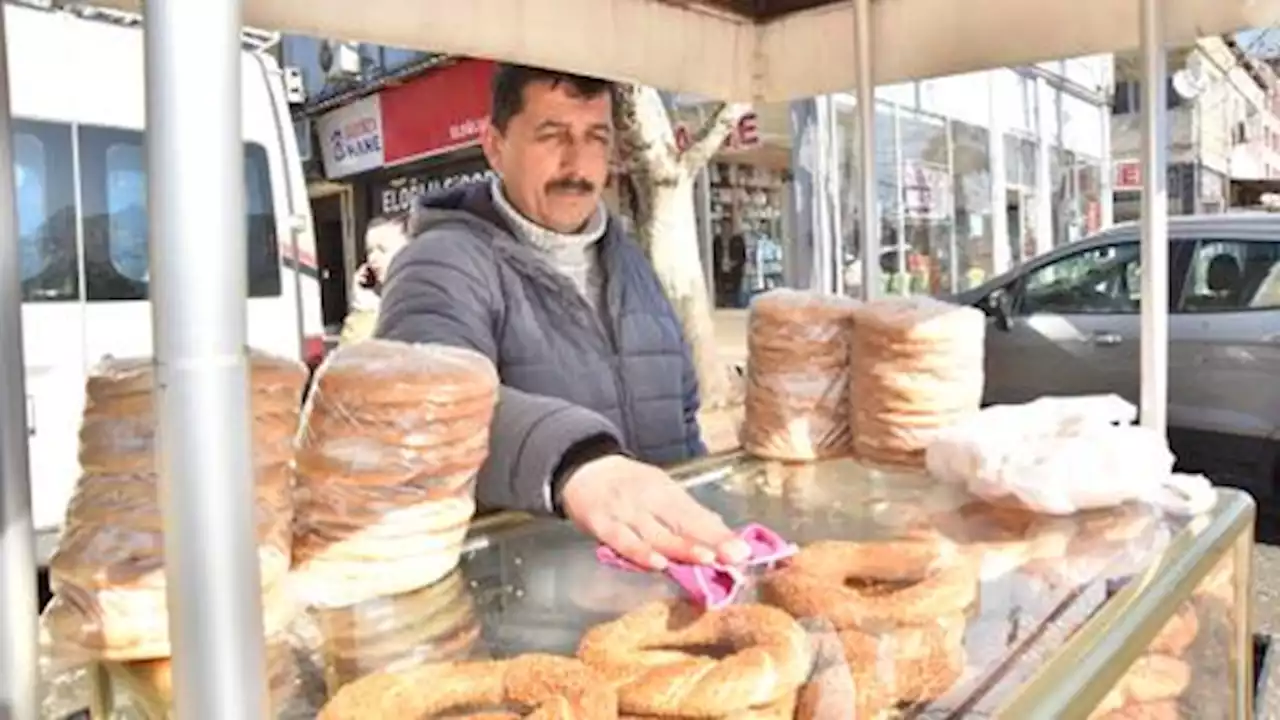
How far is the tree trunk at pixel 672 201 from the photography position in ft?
22.6

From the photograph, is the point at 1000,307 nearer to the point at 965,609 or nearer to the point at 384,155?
the point at 965,609

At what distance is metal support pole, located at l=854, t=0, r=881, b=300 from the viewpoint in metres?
2.58

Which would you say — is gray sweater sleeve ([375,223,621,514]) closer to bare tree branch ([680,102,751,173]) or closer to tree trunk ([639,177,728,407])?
tree trunk ([639,177,728,407])

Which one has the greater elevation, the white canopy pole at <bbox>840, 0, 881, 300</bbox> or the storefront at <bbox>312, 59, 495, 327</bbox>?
the storefront at <bbox>312, 59, 495, 327</bbox>

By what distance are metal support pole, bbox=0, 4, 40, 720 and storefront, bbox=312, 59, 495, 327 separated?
9262mm

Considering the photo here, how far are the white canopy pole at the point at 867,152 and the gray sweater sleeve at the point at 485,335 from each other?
0.99 m

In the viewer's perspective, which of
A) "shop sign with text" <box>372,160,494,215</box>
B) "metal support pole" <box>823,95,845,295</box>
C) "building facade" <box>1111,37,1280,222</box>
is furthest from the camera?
"building facade" <box>1111,37,1280,222</box>

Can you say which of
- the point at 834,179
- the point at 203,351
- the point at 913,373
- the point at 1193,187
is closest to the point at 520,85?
the point at 913,373

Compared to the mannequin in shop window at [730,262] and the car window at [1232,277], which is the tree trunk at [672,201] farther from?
the mannequin in shop window at [730,262]

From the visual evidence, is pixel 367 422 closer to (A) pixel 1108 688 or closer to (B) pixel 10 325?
(B) pixel 10 325

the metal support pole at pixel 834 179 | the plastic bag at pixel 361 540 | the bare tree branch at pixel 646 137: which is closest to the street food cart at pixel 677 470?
the plastic bag at pixel 361 540

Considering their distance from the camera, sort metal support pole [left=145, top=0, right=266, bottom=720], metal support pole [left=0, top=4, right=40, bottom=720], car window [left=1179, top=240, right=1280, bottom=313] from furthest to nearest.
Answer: car window [left=1179, top=240, right=1280, bottom=313] → metal support pole [left=0, top=4, right=40, bottom=720] → metal support pole [left=145, top=0, right=266, bottom=720]

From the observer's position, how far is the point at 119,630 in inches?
39.8

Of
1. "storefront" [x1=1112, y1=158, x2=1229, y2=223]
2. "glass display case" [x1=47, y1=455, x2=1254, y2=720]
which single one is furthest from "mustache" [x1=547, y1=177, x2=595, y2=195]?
"storefront" [x1=1112, y1=158, x2=1229, y2=223]
